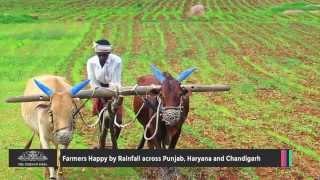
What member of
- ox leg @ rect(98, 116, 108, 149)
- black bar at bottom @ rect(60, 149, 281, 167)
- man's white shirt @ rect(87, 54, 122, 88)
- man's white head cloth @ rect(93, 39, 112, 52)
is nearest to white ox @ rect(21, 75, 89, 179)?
black bar at bottom @ rect(60, 149, 281, 167)

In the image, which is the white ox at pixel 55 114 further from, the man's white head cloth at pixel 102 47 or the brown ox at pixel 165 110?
the brown ox at pixel 165 110

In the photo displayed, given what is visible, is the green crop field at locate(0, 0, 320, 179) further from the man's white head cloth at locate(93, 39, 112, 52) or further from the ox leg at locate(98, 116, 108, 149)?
the man's white head cloth at locate(93, 39, 112, 52)

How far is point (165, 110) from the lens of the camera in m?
8.46

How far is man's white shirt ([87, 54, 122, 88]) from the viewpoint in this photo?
31.8 ft

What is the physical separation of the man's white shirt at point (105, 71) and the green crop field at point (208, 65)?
4.90 ft

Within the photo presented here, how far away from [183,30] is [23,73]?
45.1ft

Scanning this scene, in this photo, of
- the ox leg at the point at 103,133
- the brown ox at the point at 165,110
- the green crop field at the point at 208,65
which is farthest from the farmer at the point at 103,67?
the green crop field at the point at 208,65

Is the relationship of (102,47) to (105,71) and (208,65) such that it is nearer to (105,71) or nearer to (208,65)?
(105,71)

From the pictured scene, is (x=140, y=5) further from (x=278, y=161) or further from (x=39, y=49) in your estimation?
(x=278, y=161)

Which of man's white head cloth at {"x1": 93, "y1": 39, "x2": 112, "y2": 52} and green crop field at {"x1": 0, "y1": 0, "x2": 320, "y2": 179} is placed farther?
green crop field at {"x1": 0, "y1": 0, "x2": 320, "y2": 179}

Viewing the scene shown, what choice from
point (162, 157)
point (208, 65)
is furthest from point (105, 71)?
point (208, 65)

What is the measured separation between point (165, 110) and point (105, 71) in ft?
5.37

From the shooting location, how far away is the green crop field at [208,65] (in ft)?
38.9

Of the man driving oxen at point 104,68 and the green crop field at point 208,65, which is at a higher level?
the man driving oxen at point 104,68
